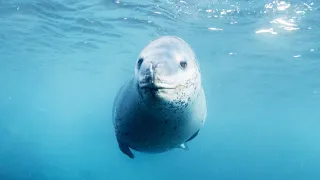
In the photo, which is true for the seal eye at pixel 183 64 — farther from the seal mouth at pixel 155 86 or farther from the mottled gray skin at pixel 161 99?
the seal mouth at pixel 155 86

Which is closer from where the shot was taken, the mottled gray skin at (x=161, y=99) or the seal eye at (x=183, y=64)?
the mottled gray skin at (x=161, y=99)

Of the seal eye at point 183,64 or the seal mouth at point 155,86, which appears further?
the seal eye at point 183,64

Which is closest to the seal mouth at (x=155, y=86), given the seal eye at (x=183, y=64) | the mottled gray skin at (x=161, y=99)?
the mottled gray skin at (x=161, y=99)

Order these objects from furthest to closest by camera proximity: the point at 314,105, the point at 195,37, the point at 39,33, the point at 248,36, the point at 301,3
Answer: the point at 314,105 < the point at 39,33 < the point at 195,37 < the point at 248,36 < the point at 301,3

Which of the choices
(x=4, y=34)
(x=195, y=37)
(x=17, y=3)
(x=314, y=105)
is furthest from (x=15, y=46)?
(x=314, y=105)

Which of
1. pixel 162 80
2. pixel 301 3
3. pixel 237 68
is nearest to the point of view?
pixel 162 80

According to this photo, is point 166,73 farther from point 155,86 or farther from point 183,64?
point 183,64

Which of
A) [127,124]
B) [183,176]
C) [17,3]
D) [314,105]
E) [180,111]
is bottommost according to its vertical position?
[183,176]

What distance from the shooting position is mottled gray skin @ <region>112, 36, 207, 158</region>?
6.75ft

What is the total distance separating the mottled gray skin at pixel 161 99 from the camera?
2057 millimetres

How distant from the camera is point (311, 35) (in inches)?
600

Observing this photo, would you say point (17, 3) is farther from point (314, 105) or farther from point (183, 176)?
point (314, 105)

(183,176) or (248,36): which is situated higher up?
(248,36)

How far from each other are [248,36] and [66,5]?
34.1 feet
